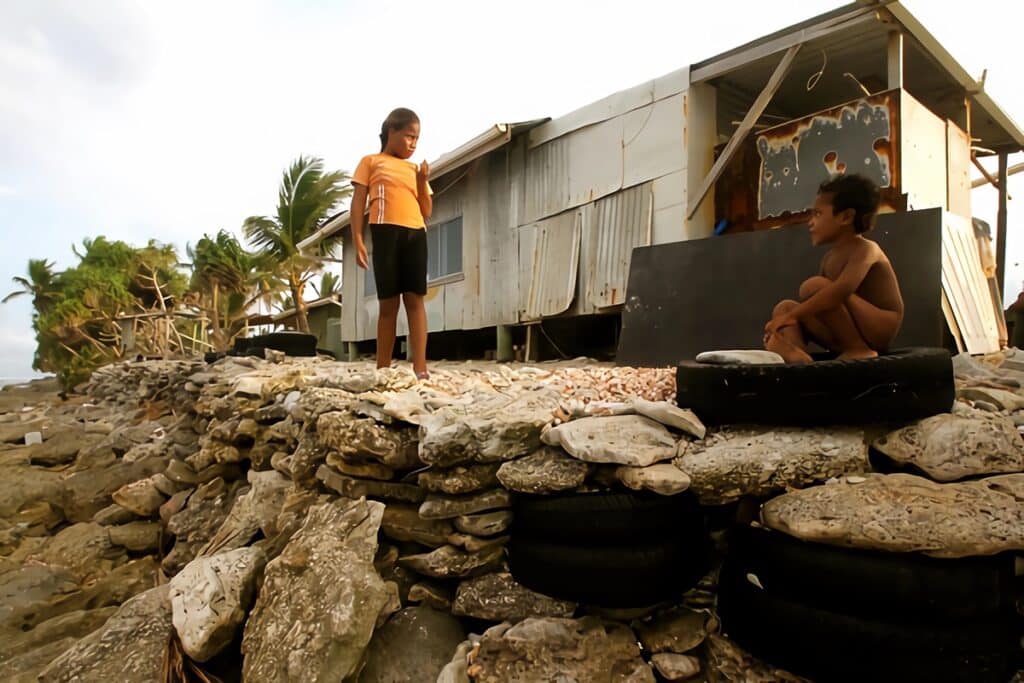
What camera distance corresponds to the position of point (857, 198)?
2100 mm

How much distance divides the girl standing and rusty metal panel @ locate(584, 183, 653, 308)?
3295mm

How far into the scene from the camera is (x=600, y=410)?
2176mm

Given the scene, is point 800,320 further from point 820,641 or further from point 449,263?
point 449,263

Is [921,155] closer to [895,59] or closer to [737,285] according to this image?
[895,59]

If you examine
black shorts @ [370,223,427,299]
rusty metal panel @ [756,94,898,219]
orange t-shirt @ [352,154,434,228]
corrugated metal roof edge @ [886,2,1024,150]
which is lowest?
black shorts @ [370,223,427,299]

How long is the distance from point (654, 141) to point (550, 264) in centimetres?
206

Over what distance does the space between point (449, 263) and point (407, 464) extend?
7.16 meters

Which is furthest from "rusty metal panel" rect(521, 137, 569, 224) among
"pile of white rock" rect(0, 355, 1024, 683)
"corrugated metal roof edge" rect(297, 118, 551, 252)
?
"pile of white rock" rect(0, 355, 1024, 683)

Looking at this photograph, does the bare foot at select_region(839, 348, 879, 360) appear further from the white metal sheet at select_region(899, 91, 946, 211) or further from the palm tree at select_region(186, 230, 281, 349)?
the palm tree at select_region(186, 230, 281, 349)

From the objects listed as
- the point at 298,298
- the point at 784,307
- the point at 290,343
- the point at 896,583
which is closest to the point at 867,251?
the point at 784,307

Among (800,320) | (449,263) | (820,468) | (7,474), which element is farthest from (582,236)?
→ (7,474)

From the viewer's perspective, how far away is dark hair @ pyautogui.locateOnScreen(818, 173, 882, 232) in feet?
6.89

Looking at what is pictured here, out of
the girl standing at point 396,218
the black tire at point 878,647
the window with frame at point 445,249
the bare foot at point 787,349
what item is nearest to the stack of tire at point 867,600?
the black tire at point 878,647

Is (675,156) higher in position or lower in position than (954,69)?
lower
